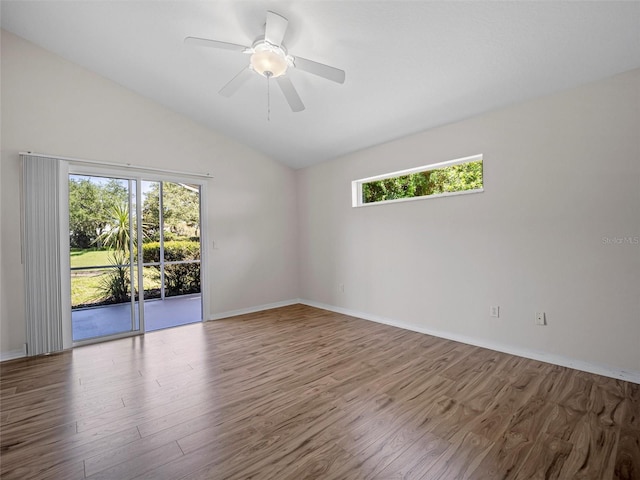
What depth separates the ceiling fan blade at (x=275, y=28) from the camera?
2025 mm

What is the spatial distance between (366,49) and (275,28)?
91 cm

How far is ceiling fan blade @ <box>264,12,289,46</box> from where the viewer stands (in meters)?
2.03

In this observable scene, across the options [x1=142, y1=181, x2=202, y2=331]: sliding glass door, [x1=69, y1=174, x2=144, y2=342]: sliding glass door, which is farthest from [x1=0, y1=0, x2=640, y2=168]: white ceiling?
[x1=69, y1=174, x2=144, y2=342]: sliding glass door

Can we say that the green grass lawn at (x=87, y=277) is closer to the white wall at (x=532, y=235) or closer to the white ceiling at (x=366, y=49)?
the white ceiling at (x=366, y=49)

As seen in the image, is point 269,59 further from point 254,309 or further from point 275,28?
point 254,309

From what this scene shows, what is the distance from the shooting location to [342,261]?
489 cm

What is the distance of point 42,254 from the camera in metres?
3.29

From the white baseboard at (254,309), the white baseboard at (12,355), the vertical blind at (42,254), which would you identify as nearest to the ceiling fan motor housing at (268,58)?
the vertical blind at (42,254)

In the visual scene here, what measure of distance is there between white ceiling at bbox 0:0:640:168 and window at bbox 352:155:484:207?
53cm

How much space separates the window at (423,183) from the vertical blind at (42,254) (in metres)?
3.86

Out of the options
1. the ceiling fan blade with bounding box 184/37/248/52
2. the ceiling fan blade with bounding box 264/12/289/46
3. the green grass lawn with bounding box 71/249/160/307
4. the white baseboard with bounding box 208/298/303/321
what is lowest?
the white baseboard with bounding box 208/298/303/321

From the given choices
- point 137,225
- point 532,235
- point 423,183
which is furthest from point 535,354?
point 137,225

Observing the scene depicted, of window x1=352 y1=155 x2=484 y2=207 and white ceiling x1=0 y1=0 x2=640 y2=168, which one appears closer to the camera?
white ceiling x1=0 y1=0 x2=640 y2=168

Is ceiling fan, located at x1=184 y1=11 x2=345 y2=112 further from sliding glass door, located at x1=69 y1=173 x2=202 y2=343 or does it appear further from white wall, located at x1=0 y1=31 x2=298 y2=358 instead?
sliding glass door, located at x1=69 y1=173 x2=202 y2=343
